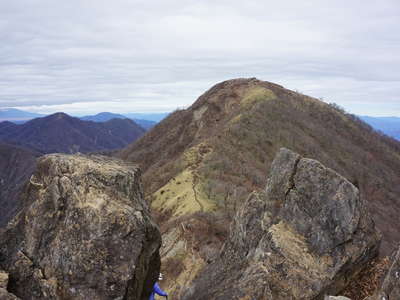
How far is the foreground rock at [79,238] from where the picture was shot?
919cm

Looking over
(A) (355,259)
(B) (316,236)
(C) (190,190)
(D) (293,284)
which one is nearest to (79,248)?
(D) (293,284)

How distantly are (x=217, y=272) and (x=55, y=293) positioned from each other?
248 inches

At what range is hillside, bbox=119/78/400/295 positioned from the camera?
2725 cm

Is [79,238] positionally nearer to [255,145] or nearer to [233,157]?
[233,157]

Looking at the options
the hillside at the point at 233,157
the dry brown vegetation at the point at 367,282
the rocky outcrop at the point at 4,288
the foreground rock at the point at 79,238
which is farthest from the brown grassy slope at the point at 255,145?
the rocky outcrop at the point at 4,288

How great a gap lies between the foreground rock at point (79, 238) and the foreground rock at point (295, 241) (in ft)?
11.7

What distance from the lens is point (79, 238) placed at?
30.6ft

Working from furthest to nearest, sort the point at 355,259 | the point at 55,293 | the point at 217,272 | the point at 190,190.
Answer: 1. the point at 190,190
2. the point at 217,272
3. the point at 355,259
4. the point at 55,293

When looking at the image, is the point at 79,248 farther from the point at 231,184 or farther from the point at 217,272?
the point at 231,184

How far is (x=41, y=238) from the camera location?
9.62 metres

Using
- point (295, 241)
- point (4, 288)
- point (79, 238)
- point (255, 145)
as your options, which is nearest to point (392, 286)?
point (295, 241)

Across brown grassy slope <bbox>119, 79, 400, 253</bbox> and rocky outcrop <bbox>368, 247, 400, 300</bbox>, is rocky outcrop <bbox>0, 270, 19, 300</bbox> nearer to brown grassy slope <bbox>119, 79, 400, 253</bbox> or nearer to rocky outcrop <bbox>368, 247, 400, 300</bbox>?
rocky outcrop <bbox>368, 247, 400, 300</bbox>

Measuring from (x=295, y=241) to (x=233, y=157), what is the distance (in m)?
31.2

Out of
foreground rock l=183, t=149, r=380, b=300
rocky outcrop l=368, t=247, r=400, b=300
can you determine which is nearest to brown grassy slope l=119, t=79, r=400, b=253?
foreground rock l=183, t=149, r=380, b=300
